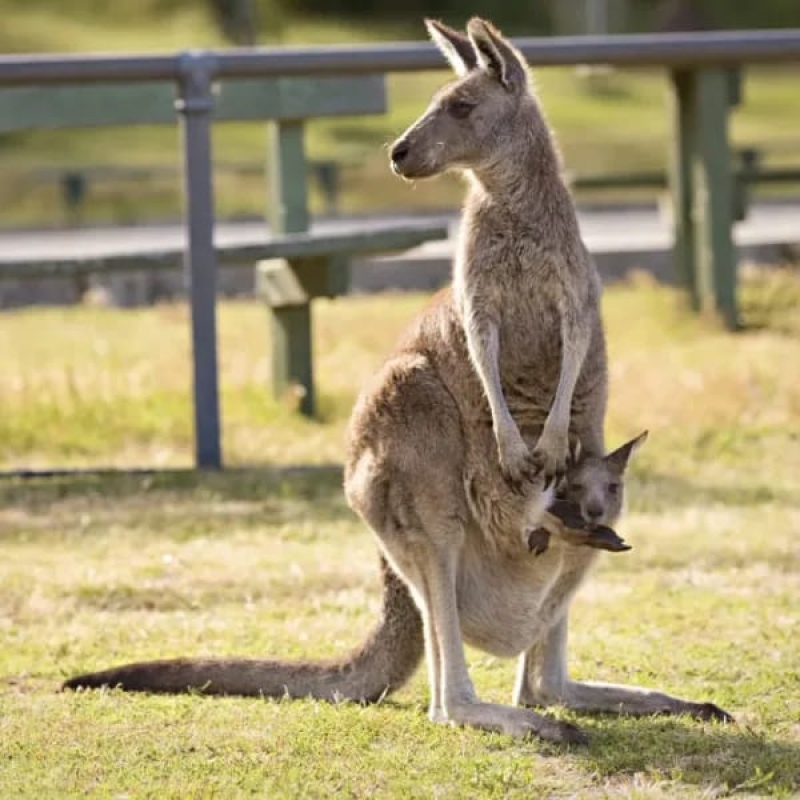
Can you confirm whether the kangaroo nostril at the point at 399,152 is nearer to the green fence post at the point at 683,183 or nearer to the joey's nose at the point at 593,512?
the joey's nose at the point at 593,512

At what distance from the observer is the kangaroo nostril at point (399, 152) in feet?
14.5

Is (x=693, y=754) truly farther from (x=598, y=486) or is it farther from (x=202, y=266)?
(x=202, y=266)

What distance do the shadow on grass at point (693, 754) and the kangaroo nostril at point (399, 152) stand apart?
4.20 feet

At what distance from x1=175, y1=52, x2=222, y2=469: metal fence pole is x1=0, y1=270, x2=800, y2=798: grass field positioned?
178 millimetres

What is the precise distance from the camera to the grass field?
156 inches

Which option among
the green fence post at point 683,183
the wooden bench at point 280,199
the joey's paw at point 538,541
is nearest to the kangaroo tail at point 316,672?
the joey's paw at point 538,541

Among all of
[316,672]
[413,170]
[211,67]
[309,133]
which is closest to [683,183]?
[211,67]

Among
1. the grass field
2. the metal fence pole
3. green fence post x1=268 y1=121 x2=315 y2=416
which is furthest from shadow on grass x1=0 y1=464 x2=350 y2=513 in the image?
green fence post x1=268 y1=121 x2=315 y2=416

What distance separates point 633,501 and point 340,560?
3.92 feet

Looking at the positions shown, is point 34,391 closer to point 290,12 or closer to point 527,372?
point 527,372

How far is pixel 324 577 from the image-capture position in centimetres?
591

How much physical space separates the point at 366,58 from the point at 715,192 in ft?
7.87

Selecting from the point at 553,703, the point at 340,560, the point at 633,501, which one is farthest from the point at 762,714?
the point at 633,501

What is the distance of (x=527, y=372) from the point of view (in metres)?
4.47
